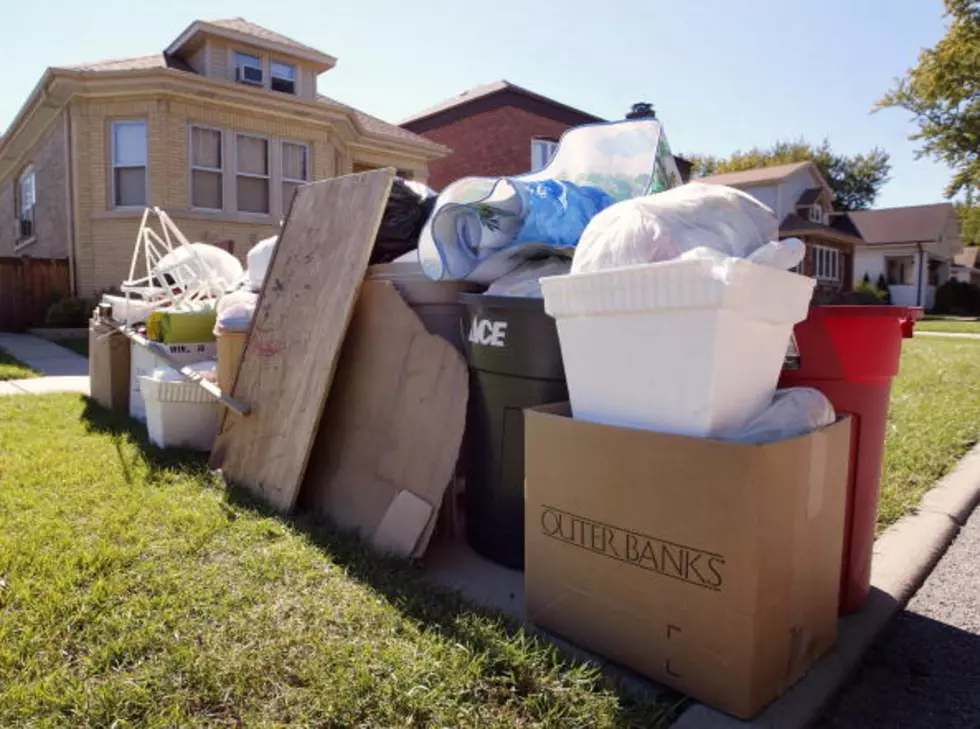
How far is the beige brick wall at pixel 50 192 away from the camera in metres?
14.7

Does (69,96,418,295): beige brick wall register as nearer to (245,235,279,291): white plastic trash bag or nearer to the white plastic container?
(245,235,279,291): white plastic trash bag

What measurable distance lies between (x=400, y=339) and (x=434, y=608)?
1282 millimetres

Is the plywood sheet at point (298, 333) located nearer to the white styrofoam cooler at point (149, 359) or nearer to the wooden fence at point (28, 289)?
the white styrofoam cooler at point (149, 359)

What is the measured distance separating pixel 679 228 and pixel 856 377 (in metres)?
0.89

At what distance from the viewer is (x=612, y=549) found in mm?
2105

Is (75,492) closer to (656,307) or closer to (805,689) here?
(656,307)

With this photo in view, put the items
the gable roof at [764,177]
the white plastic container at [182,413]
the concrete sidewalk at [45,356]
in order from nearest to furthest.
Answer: the white plastic container at [182,413], the concrete sidewalk at [45,356], the gable roof at [764,177]

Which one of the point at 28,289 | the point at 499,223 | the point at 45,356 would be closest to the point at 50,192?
the point at 28,289

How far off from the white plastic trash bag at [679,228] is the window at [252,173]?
14263 millimetres

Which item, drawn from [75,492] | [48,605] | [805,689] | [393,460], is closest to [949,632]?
[805,689]

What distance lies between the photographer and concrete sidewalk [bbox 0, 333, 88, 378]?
8.53 m

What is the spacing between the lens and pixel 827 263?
110 feet

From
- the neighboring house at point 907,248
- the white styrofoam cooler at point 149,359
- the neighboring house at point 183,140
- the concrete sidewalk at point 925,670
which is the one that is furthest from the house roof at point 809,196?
the concrete sidewalk at point 925,670

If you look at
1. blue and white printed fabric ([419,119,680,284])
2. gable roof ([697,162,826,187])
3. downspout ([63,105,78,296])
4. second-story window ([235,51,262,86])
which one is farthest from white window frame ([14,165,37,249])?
gable roof ([697,162,826,187])
